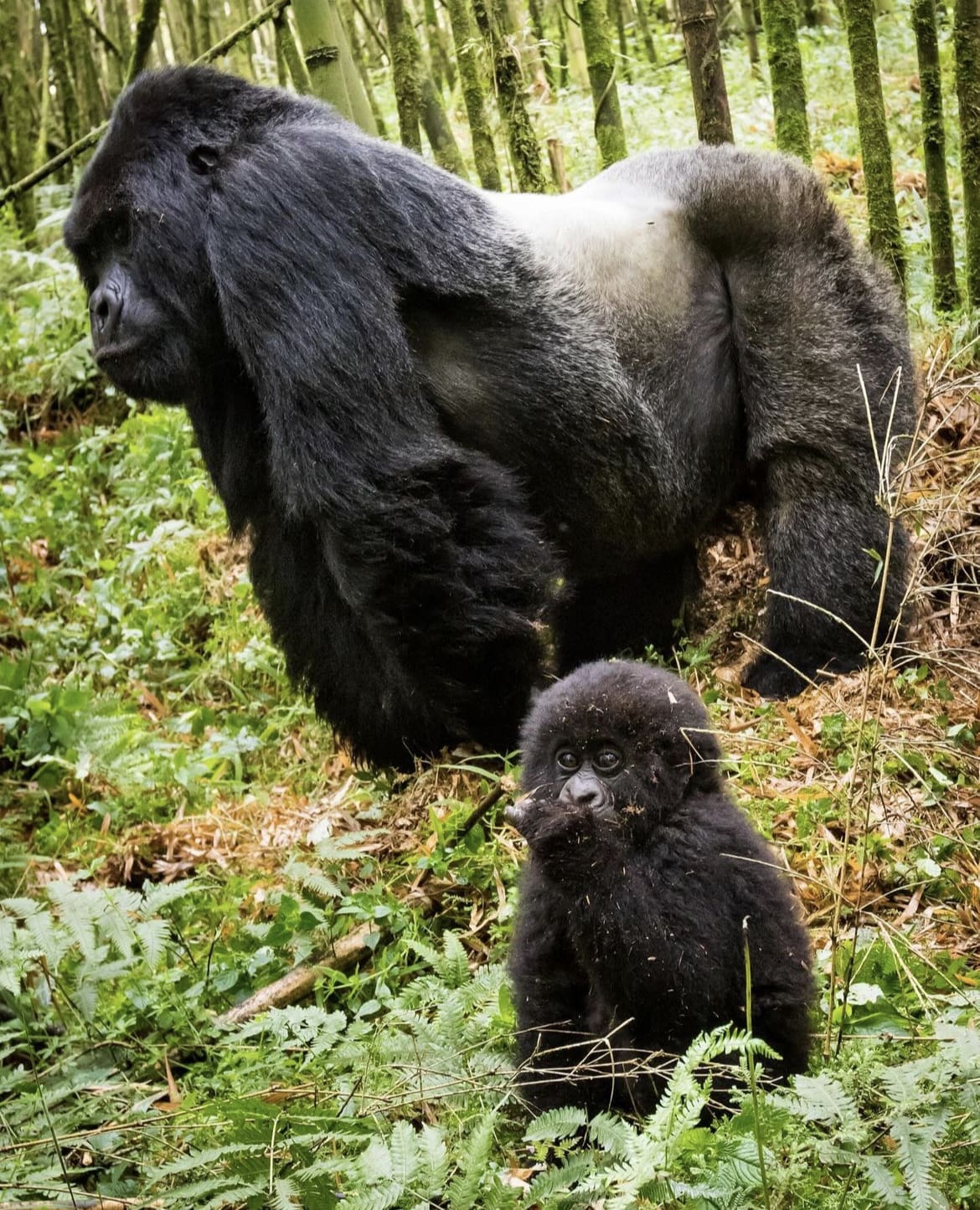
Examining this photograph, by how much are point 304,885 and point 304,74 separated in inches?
172

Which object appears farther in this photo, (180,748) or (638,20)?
(638,20)

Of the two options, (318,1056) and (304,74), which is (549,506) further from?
(304,74)

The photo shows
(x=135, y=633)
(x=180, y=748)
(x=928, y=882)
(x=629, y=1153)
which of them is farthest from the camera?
(x=135, y=633)

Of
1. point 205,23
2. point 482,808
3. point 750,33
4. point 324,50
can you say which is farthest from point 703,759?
point 750,33

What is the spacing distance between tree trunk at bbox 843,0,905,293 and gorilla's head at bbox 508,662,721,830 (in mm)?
3065

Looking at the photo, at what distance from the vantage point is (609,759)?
2344 mm

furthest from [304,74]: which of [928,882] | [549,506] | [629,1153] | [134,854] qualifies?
[629,1153]

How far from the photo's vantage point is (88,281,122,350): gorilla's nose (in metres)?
3.66

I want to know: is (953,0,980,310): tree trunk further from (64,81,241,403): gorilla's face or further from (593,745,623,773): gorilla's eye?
(593,745,623,773): gorilla's eye

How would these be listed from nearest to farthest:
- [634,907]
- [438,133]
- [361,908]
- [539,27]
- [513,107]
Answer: [634,907] < [361,908] < [513,107] < [438,133] < [539,27]

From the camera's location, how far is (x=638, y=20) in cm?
1438

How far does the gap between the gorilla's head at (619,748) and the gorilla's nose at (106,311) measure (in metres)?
1.92

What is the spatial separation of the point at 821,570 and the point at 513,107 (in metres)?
2.65

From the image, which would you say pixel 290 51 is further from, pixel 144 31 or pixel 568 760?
pixel 568 760
